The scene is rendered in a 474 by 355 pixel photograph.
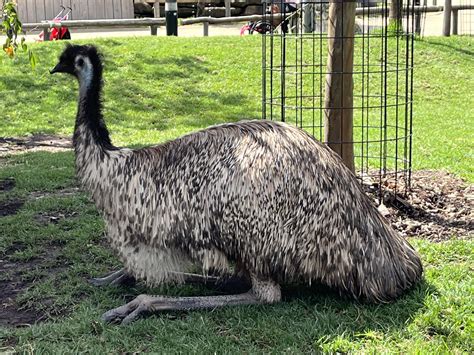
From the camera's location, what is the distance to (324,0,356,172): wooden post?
5.65 meters

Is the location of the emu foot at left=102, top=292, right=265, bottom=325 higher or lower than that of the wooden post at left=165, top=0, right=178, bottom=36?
lower

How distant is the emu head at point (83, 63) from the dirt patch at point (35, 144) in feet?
13.7

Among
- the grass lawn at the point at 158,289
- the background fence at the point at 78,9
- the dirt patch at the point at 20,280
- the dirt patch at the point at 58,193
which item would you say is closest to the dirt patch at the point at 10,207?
the grass lawn at the point at 158,289

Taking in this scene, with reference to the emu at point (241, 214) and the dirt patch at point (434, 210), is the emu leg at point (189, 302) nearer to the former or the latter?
the emu at point (241, 214)

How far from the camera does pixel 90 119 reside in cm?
419

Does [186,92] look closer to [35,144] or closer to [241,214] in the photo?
[35,144]

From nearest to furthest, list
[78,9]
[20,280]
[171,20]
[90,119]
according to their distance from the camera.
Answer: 1. [90,119]
2. [20,280]
3. [171,20]
4. [78,9]

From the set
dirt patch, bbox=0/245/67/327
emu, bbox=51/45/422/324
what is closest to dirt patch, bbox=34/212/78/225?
dirt patch, bbox=0/245/67/327

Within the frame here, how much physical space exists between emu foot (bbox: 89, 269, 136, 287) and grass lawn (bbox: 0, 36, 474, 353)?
0.05 m

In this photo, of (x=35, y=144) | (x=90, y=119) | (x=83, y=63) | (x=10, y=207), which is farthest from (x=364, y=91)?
(x=90, y=119)

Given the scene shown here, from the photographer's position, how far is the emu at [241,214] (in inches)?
152

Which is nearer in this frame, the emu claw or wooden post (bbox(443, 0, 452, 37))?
the emu claw

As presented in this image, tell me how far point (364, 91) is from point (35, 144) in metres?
5.01

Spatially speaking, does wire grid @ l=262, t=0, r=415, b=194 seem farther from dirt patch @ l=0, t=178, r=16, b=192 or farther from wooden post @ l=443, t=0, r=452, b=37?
dirt patch @ l=0, t=178, r=16, b=192
